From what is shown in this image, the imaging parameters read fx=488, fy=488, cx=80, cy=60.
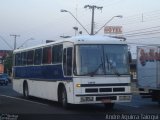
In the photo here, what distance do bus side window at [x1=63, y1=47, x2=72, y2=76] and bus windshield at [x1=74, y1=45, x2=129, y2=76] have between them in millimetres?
559

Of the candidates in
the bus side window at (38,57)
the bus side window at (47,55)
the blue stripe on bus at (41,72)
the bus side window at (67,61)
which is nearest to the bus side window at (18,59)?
the blue stripe on bus at (41,72)

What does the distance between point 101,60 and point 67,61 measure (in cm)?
163

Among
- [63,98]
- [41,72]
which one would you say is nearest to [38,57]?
[41,72]

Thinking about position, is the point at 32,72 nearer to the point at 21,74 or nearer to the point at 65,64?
the point at 21,74

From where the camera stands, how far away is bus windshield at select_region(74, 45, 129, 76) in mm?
19922

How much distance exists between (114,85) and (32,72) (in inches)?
318

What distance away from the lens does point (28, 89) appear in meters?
28.3

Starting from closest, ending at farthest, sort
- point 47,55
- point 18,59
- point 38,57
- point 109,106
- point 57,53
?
point 109,106 → point 57,53 → point 47,55 → point 38,57 → point 18,59

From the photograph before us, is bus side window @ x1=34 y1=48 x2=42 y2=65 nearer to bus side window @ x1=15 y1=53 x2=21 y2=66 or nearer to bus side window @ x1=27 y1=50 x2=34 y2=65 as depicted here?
bus side window @ x1=27 y1=50 x2=34 y2=65

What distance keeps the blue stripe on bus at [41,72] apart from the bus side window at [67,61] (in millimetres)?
298

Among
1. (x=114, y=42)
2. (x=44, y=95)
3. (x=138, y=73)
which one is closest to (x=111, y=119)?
(x=114, y=42)

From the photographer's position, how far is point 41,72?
2508 cm

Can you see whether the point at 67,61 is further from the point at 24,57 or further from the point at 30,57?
the point at 24,57

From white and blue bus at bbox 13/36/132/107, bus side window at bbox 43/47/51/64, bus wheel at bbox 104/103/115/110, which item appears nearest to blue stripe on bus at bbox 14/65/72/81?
white and blue bus at bbox 13/36/132/107
